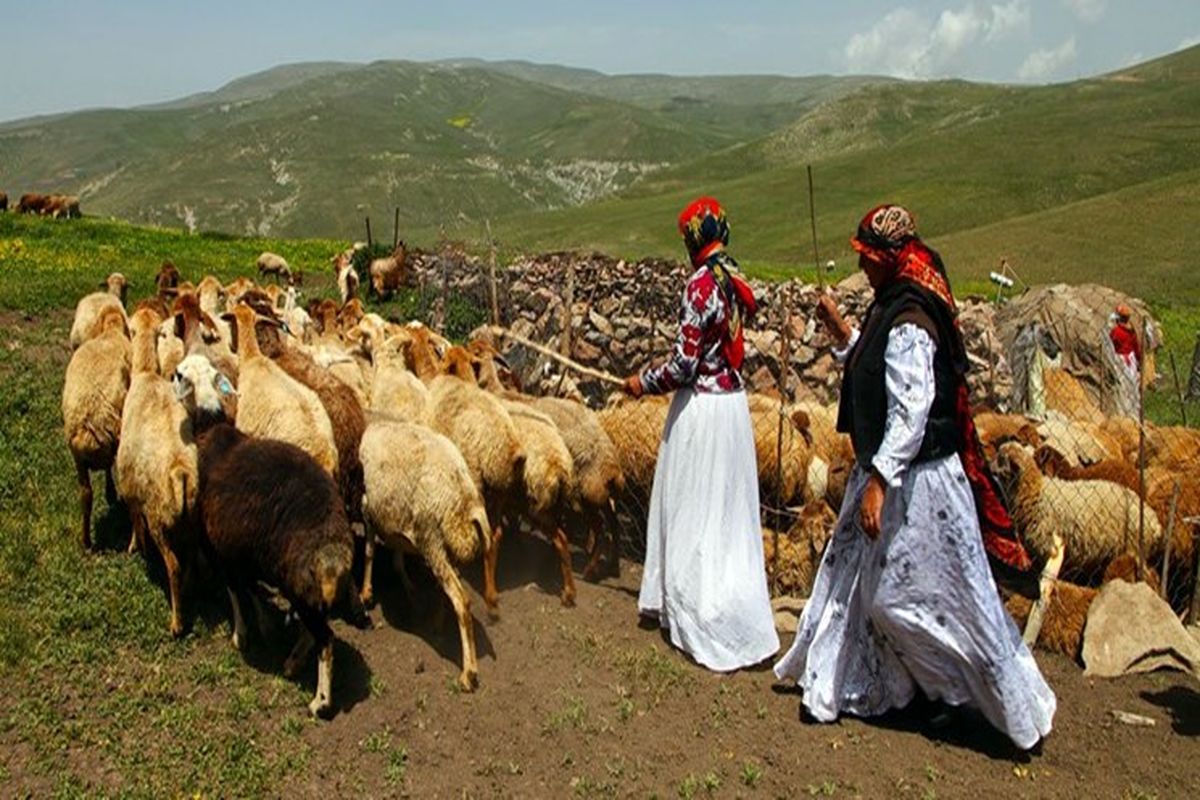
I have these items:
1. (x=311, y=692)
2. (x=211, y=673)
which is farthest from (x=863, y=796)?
(x=211, y=673)

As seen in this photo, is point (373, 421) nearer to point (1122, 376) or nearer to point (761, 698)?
point (761, 698)

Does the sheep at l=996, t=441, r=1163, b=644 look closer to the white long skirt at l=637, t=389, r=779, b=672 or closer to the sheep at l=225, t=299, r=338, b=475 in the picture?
the white long skirt at l=637, t=389, r=779, b=672

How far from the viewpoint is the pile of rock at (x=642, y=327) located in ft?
37.9

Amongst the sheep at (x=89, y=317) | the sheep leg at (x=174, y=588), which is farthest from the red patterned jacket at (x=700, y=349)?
the sheep at (x=89, y=317)

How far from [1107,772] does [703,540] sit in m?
2.49

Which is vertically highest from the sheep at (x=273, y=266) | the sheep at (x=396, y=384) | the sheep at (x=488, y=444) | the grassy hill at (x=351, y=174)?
the grassy hill at (x=351, y=174)

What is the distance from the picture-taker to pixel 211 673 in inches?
215

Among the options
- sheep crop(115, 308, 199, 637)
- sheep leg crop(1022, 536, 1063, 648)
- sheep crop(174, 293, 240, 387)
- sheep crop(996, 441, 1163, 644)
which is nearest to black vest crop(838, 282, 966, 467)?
sheep leg crop(1022, 536, 1063, 648)

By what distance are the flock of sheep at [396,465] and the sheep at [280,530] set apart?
0.04 ft

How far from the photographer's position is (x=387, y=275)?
19.2 meters

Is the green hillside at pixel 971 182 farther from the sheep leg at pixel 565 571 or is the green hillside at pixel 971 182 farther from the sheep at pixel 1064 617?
the sheep leg at pixel 565 571

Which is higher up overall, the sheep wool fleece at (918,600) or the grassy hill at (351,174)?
the grassy hill at (351,174)

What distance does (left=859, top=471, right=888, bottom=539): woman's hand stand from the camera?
444 cm

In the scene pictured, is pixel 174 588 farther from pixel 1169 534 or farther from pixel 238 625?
pixel 1169 534
